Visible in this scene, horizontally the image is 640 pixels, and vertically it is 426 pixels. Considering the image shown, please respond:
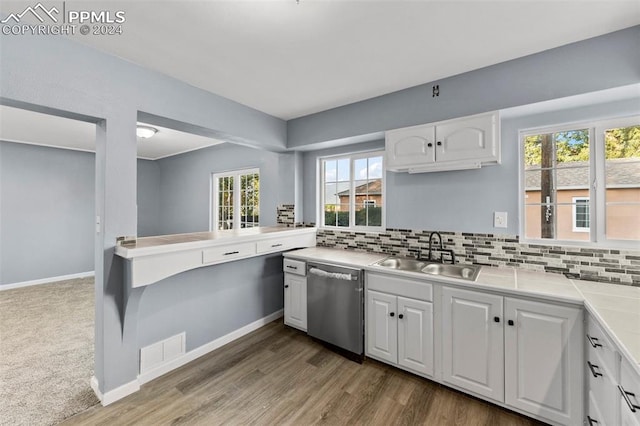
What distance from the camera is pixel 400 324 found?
2.19 m

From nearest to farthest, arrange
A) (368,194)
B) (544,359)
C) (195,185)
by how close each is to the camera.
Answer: (544,359)
(368,194)
(195,185)

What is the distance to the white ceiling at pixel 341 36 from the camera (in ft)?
4.85

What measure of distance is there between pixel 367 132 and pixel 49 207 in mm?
5809

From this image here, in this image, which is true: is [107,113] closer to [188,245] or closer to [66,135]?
[188,245]

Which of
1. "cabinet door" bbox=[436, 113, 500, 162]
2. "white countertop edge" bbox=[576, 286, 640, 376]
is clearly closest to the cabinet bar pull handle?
"white countertop edge" bbox=[576, 286, 640, 376]

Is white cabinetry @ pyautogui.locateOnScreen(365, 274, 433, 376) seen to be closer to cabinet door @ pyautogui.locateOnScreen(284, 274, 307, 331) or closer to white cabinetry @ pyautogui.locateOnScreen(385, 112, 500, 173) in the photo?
cabinet door @ pyautogui.locateOnScreen(284, 274, 307, 331)

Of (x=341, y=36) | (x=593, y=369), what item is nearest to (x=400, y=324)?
(x=593, y=369)

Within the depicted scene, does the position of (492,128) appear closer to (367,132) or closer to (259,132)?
(367,132)

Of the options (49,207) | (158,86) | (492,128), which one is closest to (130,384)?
(158,86)

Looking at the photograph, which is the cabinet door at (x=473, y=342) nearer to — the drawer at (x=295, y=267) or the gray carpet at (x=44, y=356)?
the drawer at (x=295, y=267)

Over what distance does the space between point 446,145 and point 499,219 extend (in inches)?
31.1

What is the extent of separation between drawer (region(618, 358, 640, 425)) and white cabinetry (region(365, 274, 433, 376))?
40.5 inches

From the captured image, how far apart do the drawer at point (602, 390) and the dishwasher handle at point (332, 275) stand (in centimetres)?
152

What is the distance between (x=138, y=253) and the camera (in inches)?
72.0
